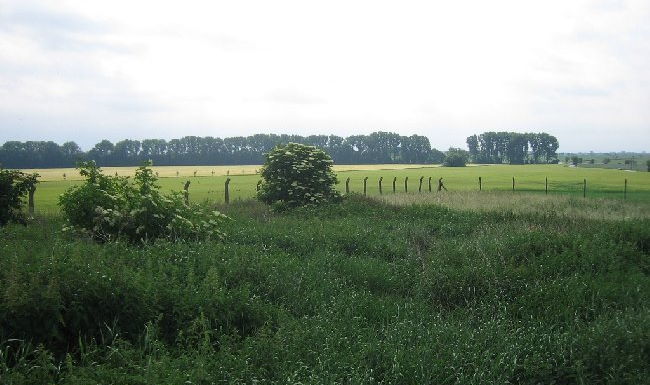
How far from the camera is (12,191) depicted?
13.0m

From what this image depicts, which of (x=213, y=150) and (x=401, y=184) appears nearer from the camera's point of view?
(x=401, y=184)

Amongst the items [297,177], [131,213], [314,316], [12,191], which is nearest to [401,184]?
[297,177]

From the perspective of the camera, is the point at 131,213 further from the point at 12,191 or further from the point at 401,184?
the point at 401,184

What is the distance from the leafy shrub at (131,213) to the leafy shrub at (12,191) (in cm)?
259

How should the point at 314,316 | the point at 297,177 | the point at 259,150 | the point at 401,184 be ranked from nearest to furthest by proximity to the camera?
the point at 314,316 < the point at 297,177 < the point at 401,184 < the point at 259,150

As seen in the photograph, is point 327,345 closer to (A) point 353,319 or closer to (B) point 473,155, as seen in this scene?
(A) point 353,319

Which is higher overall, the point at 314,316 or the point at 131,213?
the point at 131,213

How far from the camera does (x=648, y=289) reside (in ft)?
29.3

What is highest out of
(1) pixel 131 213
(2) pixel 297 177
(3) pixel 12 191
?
(2) pixel 297 177

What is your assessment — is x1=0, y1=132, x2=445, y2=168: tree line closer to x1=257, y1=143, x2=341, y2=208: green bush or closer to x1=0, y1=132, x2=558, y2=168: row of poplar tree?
x1=0, y1=132, x2=558, y2=168: row of poplar tree

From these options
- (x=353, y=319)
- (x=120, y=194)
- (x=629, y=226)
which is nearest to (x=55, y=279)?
(x=353, y=319)

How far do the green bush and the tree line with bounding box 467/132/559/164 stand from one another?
113m

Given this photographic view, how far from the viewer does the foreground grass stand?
5.45m

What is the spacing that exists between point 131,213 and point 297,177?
11.6 meters
